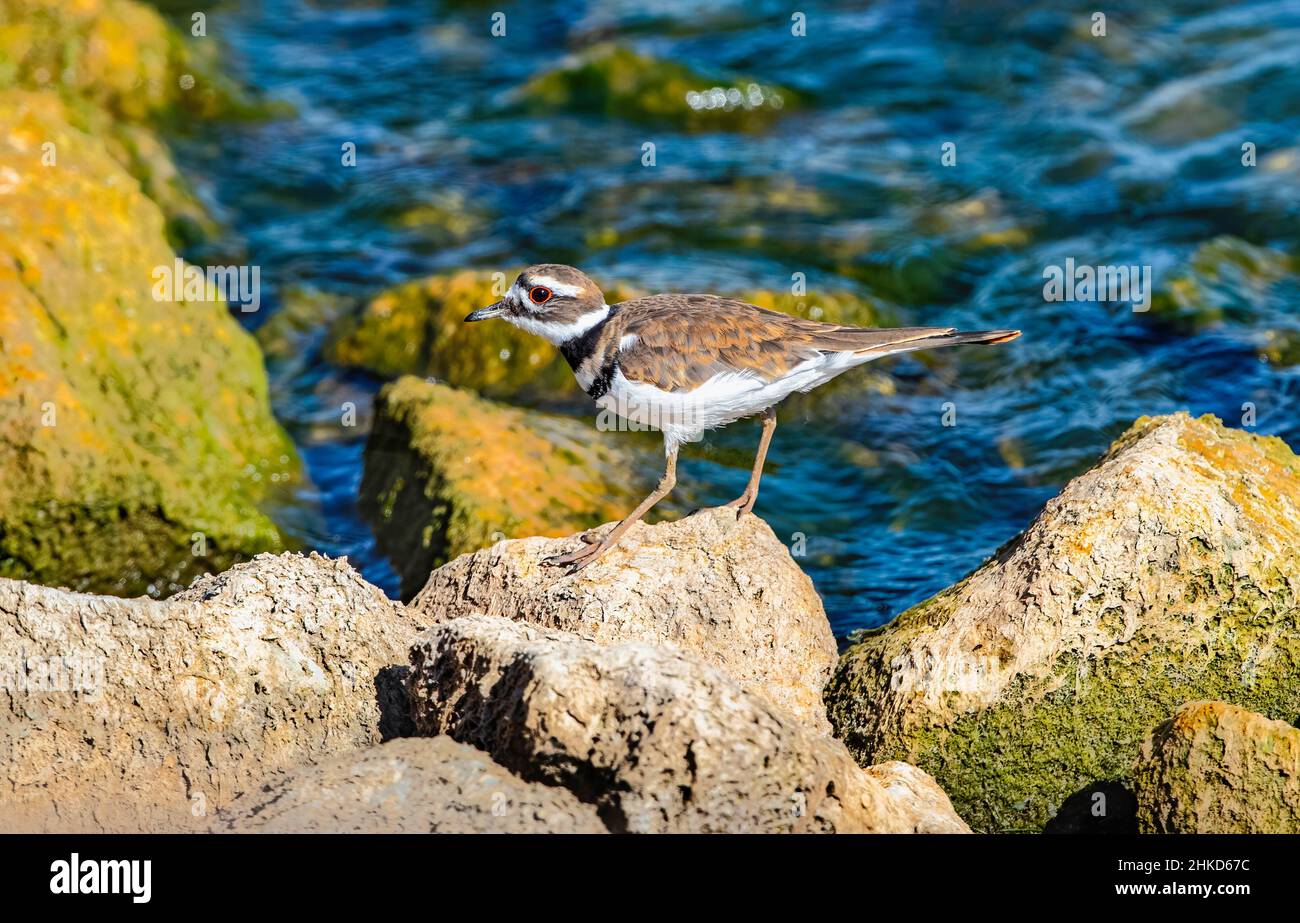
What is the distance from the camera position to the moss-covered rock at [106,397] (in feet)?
26.0

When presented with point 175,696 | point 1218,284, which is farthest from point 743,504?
point 1218,284

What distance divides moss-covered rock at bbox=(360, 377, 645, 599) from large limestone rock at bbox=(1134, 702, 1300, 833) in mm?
3773

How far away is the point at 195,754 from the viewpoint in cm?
550

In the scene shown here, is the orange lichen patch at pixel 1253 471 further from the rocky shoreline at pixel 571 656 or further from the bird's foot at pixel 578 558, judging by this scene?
the bird's foot at pixel 578 558

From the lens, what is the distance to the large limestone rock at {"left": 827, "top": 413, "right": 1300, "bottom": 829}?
6.07m

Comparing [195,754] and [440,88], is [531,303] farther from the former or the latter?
[440,88]

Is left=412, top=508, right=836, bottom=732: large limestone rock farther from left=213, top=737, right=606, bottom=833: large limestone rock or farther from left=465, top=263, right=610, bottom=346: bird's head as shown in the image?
left=465, top=263, right=610, bottom=346: bird's head

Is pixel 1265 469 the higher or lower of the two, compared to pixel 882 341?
lower

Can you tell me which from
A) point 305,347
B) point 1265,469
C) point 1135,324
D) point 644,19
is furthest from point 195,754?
point 644,19

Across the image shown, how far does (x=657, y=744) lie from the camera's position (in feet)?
15.7

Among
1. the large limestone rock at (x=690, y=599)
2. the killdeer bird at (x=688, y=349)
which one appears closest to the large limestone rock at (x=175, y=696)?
the large limestone rock at (x=690, y=599)

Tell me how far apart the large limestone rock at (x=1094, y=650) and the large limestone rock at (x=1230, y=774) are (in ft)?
1.83

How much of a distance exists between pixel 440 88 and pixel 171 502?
928cm
